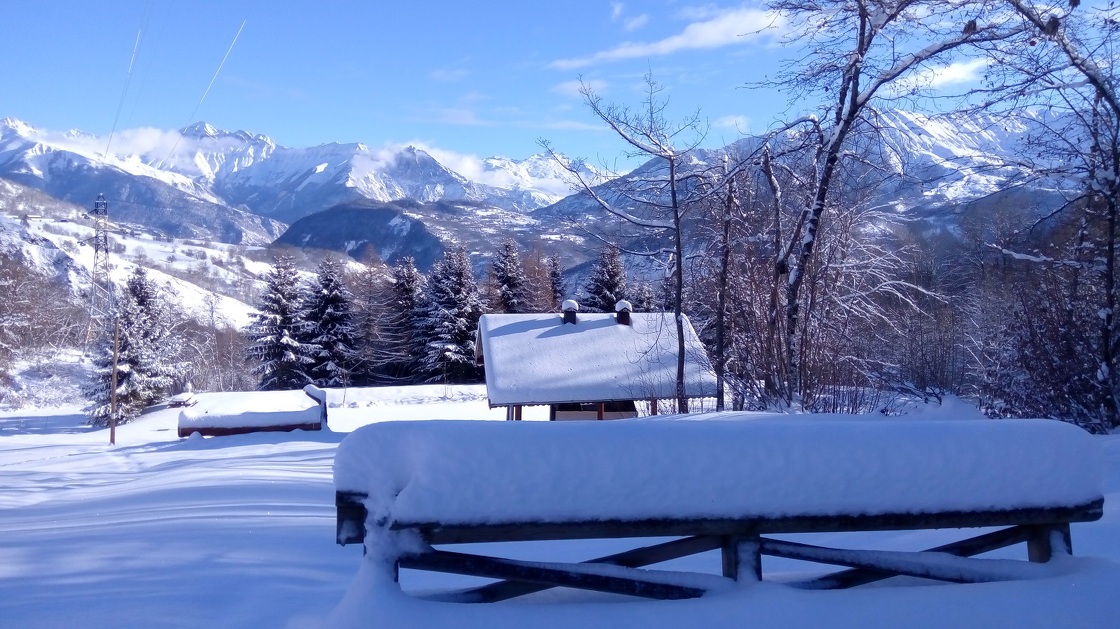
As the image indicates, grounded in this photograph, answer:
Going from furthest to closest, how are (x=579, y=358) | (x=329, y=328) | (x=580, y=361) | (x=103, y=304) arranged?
(x=329, y=328) → (x=103, y=304) → (x=579, y=358) → (x=580, y=361)

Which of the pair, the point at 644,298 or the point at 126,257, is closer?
the point at 644,298

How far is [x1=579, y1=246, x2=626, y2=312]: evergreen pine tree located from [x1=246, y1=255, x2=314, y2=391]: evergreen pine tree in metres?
15.4

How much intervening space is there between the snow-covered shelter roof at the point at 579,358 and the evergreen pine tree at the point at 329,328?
67.0ft

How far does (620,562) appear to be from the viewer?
118 inches

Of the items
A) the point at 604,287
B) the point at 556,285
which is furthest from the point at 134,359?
the point at 604,287

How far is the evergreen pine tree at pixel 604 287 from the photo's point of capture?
41.6 meters

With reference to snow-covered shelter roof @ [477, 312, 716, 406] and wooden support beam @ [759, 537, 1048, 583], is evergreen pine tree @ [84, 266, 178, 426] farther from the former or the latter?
wooden support beam @ [759, 537, 1048, 583]

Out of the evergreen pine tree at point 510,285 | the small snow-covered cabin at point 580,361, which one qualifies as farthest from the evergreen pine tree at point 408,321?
the small snow-covered cabin at point 580,361

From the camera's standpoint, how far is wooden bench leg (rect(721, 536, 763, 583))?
9.48 ft

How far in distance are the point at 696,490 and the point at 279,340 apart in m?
41.7

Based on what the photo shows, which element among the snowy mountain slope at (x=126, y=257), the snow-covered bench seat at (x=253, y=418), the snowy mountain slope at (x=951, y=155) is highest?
the snowy mountain slope at (x=126, y=257)

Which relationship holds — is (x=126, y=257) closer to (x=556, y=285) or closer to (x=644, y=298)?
(x=556, y=285)

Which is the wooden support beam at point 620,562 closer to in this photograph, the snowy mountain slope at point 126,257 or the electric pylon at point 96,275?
the electric pylon at point 96,275

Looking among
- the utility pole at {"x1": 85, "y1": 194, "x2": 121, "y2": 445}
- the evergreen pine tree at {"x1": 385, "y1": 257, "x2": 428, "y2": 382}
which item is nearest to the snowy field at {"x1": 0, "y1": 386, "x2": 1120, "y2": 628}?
the utility pole at {"x1": 85, "y1": 194, "x2": 121, "y2": 445}
